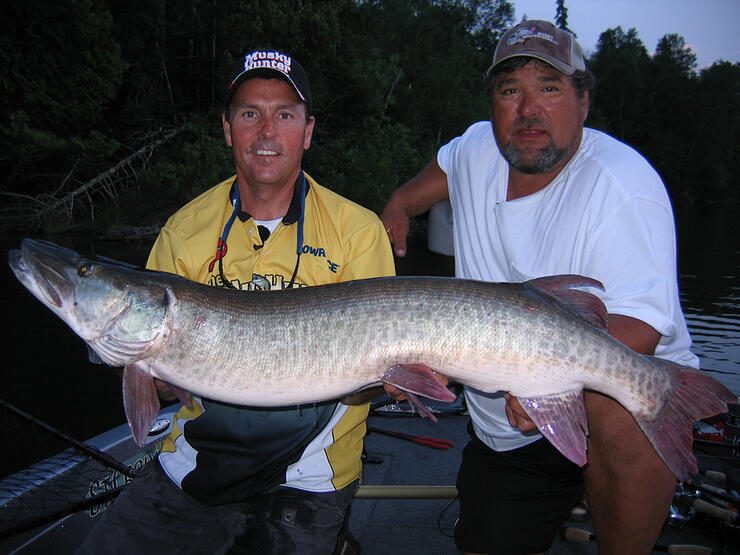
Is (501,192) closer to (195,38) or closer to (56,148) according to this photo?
(56,148)

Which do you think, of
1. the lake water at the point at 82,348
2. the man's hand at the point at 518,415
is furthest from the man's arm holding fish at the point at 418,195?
the lake water at the point at 82,348

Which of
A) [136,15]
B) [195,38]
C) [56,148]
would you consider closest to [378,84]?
[195,38]

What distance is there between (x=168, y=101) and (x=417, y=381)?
79.2 ft

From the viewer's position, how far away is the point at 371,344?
232cm

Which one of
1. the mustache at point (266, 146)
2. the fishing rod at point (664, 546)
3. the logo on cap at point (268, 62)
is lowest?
the fishing rod at point (664, 546)

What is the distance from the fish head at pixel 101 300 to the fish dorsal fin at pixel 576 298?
1.68 metres

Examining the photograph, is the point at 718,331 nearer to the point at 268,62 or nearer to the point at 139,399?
the point at 268,62

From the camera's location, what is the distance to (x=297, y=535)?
8.08 ft

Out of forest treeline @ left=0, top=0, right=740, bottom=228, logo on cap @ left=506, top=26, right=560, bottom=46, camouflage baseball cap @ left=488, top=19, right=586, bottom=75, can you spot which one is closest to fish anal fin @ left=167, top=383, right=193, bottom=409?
camouflage baseball cap @ left=488, top=19, right=586, bottom=75

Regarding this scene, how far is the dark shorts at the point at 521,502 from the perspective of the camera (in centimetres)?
282

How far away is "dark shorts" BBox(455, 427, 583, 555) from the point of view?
2.82m

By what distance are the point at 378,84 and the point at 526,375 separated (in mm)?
26219

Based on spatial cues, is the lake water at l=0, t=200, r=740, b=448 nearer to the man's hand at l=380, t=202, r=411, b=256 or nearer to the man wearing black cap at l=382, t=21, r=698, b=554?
the man's hand at l=380, t=202, r=411, b=256

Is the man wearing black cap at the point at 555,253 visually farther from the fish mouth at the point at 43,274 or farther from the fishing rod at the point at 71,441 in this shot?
the fishing rod at the point at 71,441
